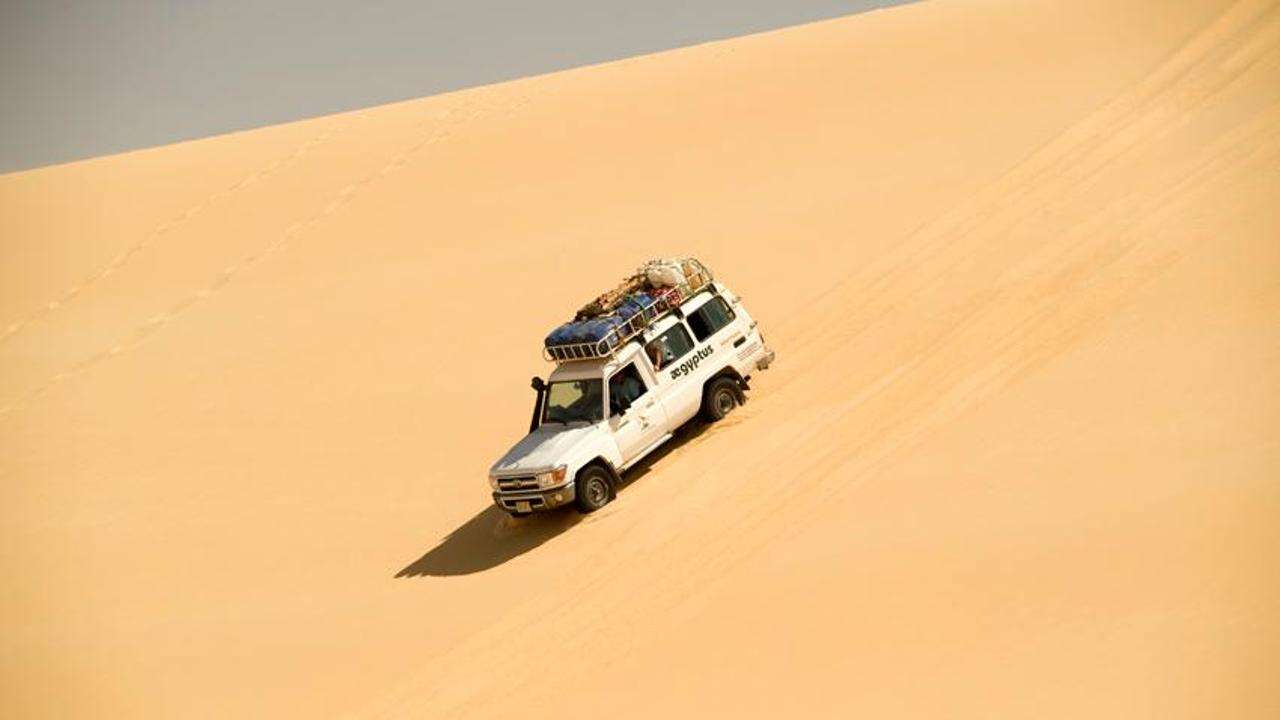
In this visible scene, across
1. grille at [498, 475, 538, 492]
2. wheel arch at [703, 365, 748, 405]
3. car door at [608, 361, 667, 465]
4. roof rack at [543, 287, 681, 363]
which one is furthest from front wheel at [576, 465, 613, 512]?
wheel arch at [703, 365, 748, 405]

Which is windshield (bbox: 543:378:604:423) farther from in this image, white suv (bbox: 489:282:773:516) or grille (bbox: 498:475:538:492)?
grille (bbox: 498:475:538:492)

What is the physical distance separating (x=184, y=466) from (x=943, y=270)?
1139cm

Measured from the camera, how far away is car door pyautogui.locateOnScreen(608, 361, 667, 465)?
14945 mm

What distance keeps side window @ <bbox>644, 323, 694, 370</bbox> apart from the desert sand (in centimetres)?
104

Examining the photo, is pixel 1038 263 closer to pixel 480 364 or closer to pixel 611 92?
pixel 480 364

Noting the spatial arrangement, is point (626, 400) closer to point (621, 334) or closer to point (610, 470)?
point (621, 334)

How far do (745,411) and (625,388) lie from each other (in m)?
1.60

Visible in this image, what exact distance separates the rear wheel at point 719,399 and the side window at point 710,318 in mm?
613

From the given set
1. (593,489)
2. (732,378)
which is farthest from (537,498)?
(732,378)

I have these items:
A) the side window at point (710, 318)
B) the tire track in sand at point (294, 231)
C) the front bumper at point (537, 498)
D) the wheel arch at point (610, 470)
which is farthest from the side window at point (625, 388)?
the tire track in sand at point (294, 231)

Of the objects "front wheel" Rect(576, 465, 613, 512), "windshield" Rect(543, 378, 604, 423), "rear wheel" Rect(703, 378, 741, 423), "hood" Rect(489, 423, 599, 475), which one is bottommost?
"front wheel" Rect(576, 465, 613, 512)

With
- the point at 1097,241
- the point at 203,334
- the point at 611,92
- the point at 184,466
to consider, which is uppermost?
the point at 611,92

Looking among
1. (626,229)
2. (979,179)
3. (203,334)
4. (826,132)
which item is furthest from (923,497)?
(203,334)

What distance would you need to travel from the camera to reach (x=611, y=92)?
110ft
